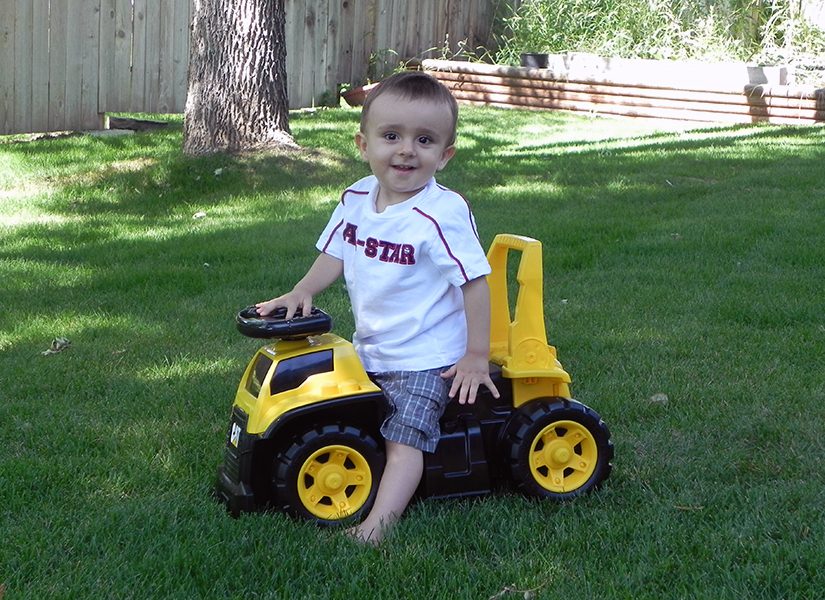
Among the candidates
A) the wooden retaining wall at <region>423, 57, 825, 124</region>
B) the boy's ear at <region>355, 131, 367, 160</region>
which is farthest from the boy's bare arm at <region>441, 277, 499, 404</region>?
the wooden retaining wall at <region>423, 57, 825, 124</region>

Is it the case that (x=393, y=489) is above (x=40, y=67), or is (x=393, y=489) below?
below

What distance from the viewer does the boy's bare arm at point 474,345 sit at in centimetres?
312

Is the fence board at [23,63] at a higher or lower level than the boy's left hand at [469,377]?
higher

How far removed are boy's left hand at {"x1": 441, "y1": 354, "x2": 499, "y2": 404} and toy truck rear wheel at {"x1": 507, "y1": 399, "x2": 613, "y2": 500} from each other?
218 millimetres

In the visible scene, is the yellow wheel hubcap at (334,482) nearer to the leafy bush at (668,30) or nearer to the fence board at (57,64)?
the fence board at (57,64)

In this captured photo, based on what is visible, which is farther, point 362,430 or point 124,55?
point 124,55

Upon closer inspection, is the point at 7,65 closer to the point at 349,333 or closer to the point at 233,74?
the point at 233,74

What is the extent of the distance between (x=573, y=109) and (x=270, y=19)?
5.31 m

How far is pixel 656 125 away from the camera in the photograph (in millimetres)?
11641

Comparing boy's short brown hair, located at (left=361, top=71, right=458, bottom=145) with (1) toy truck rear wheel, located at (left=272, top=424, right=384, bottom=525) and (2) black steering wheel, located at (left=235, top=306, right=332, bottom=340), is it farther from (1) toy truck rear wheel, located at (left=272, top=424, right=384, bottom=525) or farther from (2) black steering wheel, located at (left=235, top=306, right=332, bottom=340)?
(1) toy truck rear wheel, located at (left=272, top=424, right=384, bottom=525)

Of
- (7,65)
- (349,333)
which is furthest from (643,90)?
(349,333)

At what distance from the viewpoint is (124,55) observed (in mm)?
10664

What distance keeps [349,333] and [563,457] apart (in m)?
1.73

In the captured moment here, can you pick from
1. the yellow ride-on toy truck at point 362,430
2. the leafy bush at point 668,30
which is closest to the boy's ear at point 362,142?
the yellow ride-on toy truck at point 362,430
